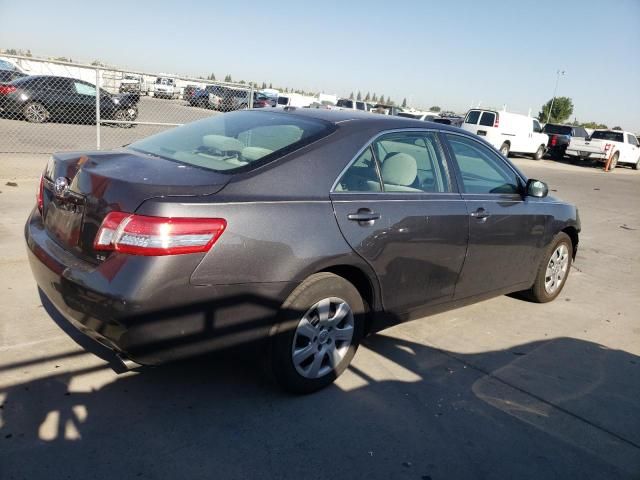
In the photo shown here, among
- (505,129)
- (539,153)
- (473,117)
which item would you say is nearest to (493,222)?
(473,117)

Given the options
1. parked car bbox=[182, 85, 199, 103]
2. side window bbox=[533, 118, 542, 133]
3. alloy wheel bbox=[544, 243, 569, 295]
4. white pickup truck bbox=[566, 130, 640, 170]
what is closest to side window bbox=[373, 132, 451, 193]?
alloy wheel bbox=[544, 243, 569, 295]

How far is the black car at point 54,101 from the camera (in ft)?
42.0

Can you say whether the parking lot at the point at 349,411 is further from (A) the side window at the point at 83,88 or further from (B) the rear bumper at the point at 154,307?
(A) the side window at the point at 83,88

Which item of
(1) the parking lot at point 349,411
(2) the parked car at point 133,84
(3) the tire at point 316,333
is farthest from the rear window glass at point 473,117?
(3) the tire at point 316,333

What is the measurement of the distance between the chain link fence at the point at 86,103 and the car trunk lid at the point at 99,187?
6906 mm

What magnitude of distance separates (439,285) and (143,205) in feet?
7.03

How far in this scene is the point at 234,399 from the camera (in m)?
3.11

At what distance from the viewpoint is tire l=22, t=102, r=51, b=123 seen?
14.3 m

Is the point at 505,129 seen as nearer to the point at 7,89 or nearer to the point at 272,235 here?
the point at 7,89

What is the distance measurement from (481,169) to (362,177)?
55.2 inches

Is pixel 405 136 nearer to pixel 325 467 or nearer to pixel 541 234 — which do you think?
pixel 541 234

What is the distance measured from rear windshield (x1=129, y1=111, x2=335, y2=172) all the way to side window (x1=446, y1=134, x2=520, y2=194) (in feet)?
3.92

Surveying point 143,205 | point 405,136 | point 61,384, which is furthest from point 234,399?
point 405,136

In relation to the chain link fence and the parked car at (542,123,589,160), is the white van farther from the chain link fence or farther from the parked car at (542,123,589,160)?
the chain link fence
